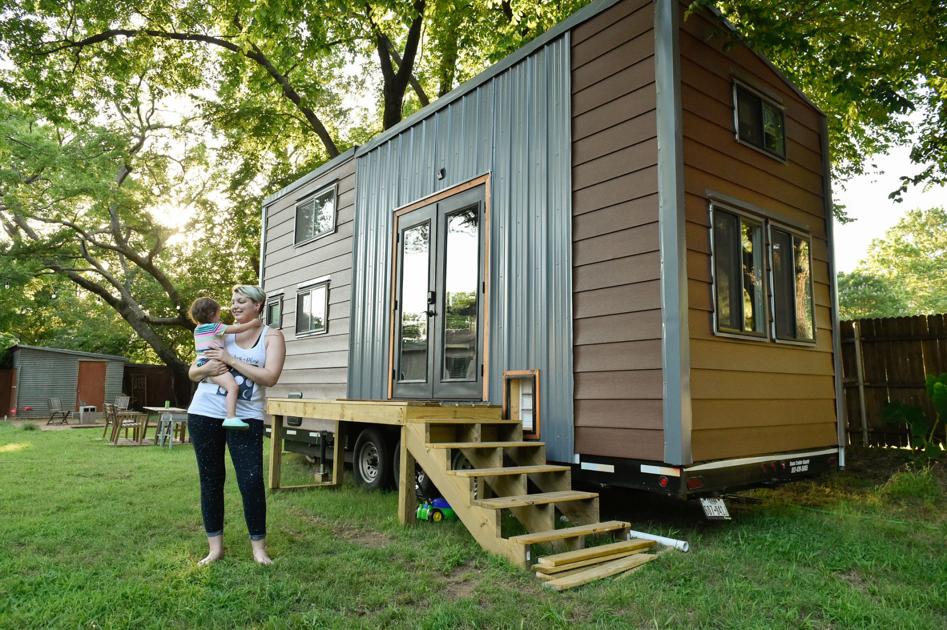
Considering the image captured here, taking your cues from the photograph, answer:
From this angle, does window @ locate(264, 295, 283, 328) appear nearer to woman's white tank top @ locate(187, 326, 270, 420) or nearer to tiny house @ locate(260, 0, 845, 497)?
tiny house @ locate(260, 0, 845, 497)

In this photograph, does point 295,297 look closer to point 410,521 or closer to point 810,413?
point 410,521

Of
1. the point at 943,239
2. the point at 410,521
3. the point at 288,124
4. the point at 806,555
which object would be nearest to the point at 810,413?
the point at 806,555

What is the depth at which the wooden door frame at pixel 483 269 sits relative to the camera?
5.86 meters

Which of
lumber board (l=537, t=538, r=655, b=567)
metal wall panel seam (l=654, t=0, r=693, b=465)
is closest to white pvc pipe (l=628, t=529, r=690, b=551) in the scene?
lumber board (l=537, t=538, r=655, b=567)

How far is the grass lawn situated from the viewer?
300 centimetres

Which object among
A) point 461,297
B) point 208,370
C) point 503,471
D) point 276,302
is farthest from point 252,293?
point 276,302

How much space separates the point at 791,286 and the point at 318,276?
572 cm

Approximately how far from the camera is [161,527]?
477cm

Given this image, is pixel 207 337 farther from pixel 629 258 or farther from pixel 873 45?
pixel 873 45

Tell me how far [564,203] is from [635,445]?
1.98m

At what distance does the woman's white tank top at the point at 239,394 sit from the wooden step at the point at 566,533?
1710 millimetres

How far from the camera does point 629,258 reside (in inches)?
186

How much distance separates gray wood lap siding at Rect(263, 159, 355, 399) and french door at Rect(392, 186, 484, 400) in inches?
48.6

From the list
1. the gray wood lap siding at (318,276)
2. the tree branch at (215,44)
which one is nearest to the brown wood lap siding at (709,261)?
the gray wood lap siding at (318,276)
